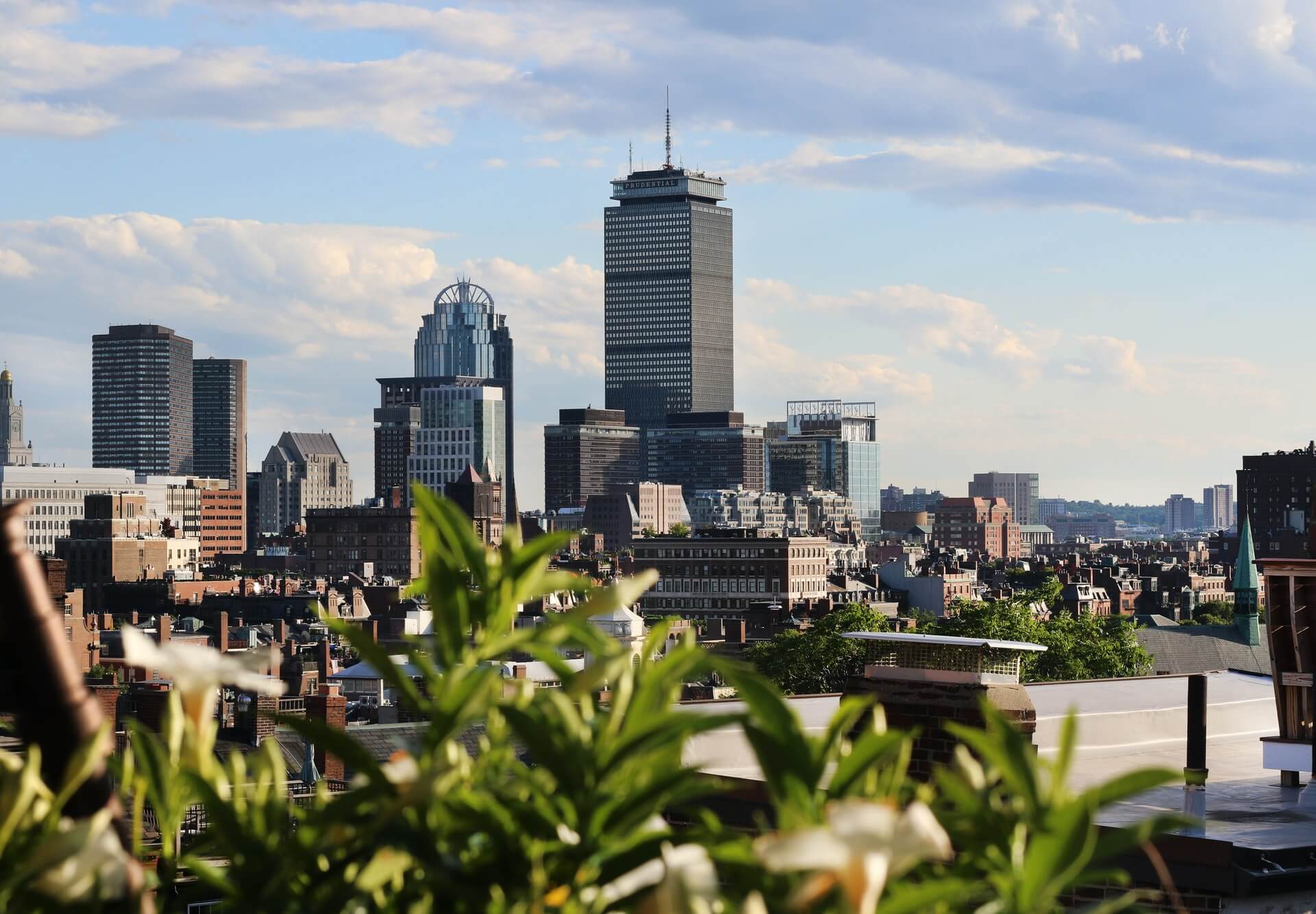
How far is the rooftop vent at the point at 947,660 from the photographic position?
1023cm

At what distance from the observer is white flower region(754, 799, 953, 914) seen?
2.58 m

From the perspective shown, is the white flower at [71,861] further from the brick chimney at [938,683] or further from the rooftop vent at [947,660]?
the rooftop vent at [947,660]

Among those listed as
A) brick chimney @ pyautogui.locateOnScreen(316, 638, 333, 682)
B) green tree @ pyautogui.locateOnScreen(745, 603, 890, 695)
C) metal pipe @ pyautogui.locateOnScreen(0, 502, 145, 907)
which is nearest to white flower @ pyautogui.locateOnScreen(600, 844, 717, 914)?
metal pipe @ pyautogui.locateOnScreen(0, 502, 145, 907)

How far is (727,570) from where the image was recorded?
172 m

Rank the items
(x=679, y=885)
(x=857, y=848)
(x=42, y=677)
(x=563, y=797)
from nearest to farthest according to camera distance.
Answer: (x=857, y=848) < (x=679, y=885) < (x=563, y=797) < (x=42, y=677)

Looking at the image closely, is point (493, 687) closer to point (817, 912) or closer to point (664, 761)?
point (664, 761)

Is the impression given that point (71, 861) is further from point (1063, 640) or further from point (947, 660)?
point (1063, 640)

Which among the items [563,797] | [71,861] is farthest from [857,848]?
[71,861]

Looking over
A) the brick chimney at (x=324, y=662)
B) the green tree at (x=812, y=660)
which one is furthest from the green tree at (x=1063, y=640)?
the brick chimney at (x=324, y=662)

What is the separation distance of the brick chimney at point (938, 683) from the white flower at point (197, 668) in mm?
6783

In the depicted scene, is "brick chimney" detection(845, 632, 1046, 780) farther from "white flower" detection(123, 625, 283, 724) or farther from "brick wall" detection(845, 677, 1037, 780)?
"white flower" detection(123, 625, 283, 724)

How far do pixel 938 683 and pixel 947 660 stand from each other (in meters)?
0.19

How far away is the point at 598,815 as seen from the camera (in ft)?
10.4

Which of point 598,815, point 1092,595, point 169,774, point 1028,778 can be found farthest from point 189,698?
point 1092,595
